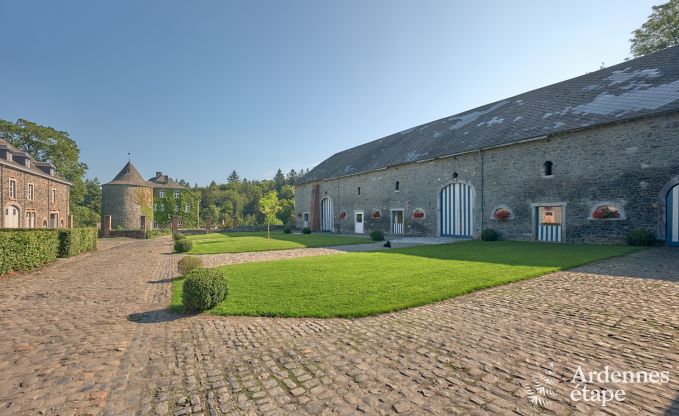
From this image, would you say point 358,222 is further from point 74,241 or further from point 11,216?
point 11,216

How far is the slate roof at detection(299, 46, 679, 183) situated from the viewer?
13578 mm

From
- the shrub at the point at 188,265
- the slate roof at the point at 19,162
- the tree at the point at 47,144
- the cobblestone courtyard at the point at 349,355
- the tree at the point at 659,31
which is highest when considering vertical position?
the tree at the point at 659,31

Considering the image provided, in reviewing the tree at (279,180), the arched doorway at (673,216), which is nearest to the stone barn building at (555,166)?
the arched doorway at (673,216)

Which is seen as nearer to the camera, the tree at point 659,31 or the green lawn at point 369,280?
the green lawn at point 369,280

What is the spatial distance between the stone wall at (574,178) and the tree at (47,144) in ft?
138

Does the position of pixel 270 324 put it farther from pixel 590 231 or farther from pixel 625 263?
pixel 590 231

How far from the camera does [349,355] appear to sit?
13.2 ft

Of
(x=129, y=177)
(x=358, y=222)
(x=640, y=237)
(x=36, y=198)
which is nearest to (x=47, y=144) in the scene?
(x=129, y=177)

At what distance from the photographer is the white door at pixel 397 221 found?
24.4 meters

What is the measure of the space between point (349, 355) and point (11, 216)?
3287cm

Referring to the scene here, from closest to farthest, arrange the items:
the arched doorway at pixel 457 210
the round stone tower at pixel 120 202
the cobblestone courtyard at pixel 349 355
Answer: the cobblestone courtyard at pixel 349 355
the arched doorway at pixel 457 210
the round stone tower at pixel 120 202

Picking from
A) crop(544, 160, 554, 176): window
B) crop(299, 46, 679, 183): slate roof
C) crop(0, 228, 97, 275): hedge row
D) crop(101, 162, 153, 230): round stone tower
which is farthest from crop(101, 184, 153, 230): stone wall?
crop(544, 160, 554, 176): window

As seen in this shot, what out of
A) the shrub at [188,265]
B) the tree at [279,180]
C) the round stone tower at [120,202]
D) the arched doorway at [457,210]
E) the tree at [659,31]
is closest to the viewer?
the shrub at [188,265]

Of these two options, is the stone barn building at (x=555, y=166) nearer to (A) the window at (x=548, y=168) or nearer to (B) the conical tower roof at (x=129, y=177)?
(A) the window at (x=548, y=168)
